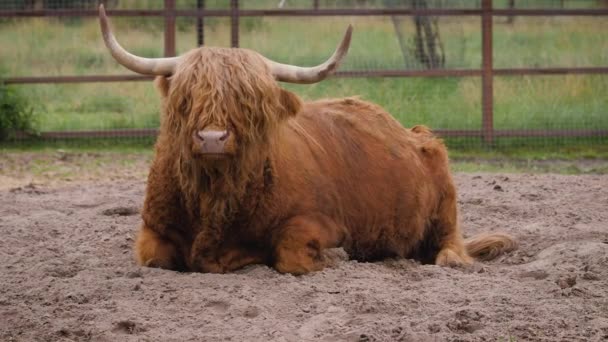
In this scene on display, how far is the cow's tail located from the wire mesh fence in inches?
258

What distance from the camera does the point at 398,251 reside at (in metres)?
7.19

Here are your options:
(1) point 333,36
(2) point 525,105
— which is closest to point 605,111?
(2) point 525,105

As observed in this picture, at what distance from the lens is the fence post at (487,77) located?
1384cm

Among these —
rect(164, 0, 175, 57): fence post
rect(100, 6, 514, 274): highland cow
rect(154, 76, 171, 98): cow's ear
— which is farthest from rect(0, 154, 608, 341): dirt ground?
rect(164, 0, 175, 57): fence post

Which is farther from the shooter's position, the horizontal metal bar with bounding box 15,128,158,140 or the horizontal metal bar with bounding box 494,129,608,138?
the horizontal metal bar with bounding box 494,129,608,138

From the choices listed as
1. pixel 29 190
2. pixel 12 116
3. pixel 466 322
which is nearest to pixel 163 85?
pixel 466 322

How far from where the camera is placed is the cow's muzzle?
569 centimetres

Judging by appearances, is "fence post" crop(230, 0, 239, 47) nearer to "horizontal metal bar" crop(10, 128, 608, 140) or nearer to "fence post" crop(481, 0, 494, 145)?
"horizontal metal bar" crop(10, 128, 608, 140)

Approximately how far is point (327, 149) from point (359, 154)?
279mm

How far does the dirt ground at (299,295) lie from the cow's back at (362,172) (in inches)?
11.8

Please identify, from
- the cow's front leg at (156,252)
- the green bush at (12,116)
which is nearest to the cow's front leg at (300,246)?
the cow's front leg at (156,252)

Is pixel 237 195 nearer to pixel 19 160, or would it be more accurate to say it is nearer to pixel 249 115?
pixel 249 115

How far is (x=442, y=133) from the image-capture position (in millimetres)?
13844

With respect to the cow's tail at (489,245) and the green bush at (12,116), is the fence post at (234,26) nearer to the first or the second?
the green bush at (12,116)
